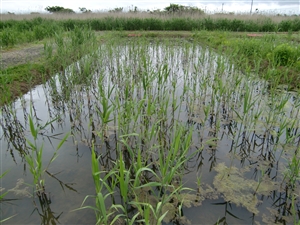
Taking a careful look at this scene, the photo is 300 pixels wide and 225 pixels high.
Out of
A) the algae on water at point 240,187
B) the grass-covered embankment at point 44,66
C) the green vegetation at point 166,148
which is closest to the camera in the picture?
the green vegetation at point 166,148

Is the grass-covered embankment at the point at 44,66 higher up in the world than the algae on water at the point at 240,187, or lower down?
higher up

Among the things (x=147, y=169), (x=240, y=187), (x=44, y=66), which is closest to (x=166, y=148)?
(x=240, y=187)

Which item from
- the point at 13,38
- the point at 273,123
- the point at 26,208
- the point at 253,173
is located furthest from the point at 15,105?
the point at 13,38

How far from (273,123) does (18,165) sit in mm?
3541

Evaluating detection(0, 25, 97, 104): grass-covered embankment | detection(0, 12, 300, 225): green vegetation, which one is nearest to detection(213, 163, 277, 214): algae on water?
detection(0, 12, 300, 225): green vegetation

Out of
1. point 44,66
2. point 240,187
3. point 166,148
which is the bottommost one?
point 240,187

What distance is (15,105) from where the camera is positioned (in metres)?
4.43

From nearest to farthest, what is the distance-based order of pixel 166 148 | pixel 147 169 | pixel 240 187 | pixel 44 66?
pixel 147 169 < pixel 240 187 < pixel 166 148 < pixel 44 66

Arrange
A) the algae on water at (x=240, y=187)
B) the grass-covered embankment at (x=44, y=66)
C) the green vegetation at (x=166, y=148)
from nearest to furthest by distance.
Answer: the green vegetation at (x=166, y=148) < the algae on water at (x=240, y=187) < the grass-covered embankment at (x=44, y=66)

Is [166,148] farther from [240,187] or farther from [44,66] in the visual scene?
[44,66]

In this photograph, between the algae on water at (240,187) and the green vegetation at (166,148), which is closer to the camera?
the green vegetation at (166,148)

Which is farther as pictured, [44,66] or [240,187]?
[44,66]

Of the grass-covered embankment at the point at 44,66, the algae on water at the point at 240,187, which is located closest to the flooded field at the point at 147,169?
the algae on water at the point at 240,187

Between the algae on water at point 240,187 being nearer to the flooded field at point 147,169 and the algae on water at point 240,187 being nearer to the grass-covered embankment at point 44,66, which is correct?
the flooded field at point 147,169
